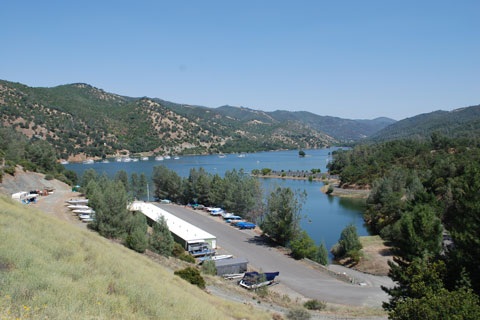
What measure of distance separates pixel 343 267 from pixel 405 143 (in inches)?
3052

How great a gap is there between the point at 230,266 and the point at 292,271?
4.22 metres

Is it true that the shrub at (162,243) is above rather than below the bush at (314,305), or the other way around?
above

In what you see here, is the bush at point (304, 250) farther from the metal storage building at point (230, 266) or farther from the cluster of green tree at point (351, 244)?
the metal storage building at point (230, 266)

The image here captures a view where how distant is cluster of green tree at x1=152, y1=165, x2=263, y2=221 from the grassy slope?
2935 cm

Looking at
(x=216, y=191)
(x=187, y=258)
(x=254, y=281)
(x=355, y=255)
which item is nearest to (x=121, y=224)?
(x=187, y=258)

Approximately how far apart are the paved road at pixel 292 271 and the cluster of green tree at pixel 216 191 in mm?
6350

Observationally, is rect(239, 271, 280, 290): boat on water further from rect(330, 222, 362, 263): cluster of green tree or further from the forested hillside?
the forested hillside

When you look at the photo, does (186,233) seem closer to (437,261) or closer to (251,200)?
(251,200)

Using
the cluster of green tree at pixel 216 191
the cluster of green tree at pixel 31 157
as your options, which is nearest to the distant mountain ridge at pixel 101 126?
the cluster of green tree at pixel 31 157

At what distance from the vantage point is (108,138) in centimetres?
14038

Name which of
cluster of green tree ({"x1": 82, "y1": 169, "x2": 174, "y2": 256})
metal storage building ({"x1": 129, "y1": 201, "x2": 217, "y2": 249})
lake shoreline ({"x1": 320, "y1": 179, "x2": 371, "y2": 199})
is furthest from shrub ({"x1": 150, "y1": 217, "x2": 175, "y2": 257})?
lake shoreline ({"x1": 320, "y1": 179, "x2": 371, "y2": 199})

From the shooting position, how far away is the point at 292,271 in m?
22.6

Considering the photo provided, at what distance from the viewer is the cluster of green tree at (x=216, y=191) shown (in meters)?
40.9

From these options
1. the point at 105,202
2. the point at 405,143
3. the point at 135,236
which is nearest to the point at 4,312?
the point at 135,236
